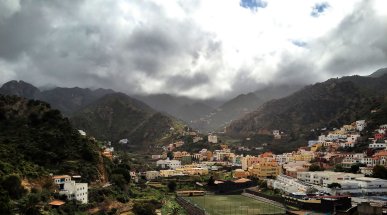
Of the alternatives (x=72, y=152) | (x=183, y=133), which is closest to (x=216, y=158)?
(x=183, y=133)

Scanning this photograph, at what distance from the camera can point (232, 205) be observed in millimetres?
53219

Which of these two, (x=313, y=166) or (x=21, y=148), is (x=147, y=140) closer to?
(x=313, y=166)

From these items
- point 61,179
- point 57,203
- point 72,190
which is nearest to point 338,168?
point 72,190

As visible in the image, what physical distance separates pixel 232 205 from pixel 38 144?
84.1 feet

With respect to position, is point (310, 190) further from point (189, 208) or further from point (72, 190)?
point (72, 190)

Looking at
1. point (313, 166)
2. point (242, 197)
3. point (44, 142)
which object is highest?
point (44, 142)

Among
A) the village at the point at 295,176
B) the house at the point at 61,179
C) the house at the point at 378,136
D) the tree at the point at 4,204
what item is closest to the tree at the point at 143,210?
the village at the point at 295,176

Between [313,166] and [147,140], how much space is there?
77584 mm

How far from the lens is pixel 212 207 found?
170 feet

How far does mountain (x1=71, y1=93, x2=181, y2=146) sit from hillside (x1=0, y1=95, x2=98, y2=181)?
2992 inches

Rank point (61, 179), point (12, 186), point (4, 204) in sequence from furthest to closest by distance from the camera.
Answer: point (61, 179) → point (12, 186) → point (4, 204)

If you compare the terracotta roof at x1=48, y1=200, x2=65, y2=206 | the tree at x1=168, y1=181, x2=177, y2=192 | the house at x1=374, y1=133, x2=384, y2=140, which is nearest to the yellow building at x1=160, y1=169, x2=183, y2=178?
the tree at x1=168, y1=181, x2=177, y2=192

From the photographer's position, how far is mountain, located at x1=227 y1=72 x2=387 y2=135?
407 ft

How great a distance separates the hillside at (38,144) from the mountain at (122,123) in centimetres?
7599
